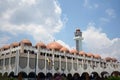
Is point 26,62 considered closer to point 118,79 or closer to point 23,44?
point 23,44

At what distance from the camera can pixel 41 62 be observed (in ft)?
209

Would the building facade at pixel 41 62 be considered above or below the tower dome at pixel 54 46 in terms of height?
below

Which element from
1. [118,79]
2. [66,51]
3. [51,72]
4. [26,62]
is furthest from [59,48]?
[118,79]

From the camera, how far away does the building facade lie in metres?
59.1

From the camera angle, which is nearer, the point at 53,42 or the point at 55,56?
the point at 55,56

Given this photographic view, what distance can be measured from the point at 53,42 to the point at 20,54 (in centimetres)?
2311

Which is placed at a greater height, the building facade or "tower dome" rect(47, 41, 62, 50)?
"tower dome" rect(47, 41, 62, 50)

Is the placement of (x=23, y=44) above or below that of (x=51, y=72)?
above

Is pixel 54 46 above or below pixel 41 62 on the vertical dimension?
above

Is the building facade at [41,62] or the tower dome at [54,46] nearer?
the building facade at [41,62]

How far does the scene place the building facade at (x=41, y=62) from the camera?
59.1 m

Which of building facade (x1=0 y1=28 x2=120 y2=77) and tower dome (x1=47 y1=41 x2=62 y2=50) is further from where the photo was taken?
tower dome (x1=47 y1=41 x2=62 y2=50)

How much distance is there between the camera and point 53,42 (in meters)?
79.8

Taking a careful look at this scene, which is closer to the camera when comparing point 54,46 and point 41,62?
point 41,62
